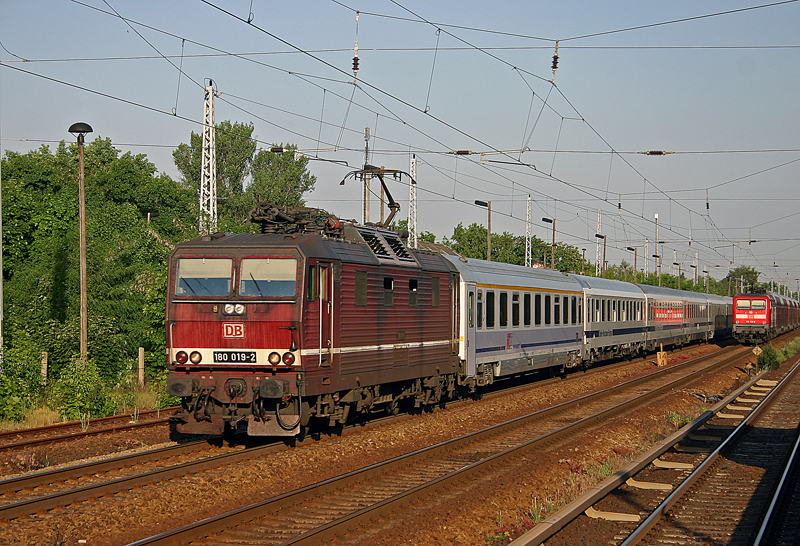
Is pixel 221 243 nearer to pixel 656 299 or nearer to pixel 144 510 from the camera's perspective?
pixel 144 510

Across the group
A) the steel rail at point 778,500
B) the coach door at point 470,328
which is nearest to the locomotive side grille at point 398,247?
the coach door at point 470,328

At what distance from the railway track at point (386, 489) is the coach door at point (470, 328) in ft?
7.04

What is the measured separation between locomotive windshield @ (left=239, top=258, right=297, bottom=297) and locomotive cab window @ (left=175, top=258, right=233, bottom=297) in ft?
0.99

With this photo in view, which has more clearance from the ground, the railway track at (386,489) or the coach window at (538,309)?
the coach window at (538,309)

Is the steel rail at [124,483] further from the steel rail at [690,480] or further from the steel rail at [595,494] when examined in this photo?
the steel rail at [690,480]

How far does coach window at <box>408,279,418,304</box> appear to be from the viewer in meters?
15.7

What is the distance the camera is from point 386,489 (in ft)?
35.2

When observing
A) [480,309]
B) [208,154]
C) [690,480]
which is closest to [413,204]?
[208,154]

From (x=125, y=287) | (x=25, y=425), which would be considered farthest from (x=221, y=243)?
(x=125, y=287)

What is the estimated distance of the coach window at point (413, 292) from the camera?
51.4ft

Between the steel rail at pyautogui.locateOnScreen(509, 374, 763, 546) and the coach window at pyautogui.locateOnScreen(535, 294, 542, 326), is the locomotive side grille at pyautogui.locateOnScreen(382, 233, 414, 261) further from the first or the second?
the coach window at pyautogui.locateOnScreen(535, 294, 542, 326)

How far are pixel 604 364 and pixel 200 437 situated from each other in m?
23.5

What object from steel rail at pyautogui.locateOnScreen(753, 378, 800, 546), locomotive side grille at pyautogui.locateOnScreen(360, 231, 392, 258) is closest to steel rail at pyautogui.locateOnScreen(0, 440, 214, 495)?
locomotive side grille at pyautogui.locateOnScreen(360, 231, 392, 258)

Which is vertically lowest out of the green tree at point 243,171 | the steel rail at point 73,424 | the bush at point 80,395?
the steel rail at point 73,424
